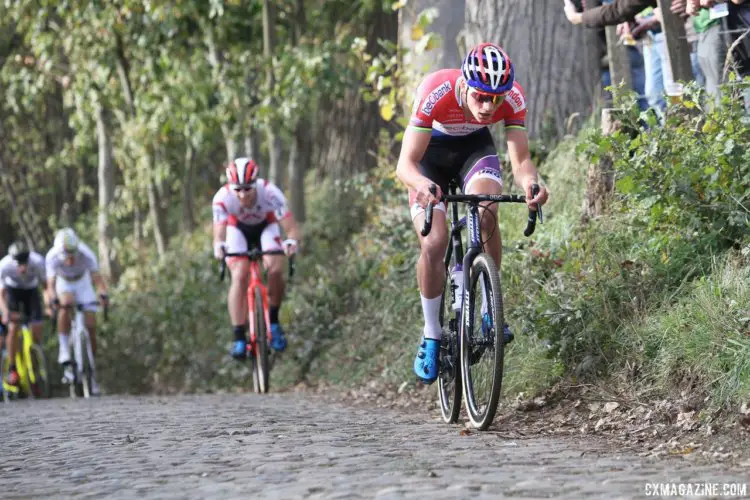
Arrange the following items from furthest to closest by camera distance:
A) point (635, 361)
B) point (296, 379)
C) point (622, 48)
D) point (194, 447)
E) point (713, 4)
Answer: point (296, 379)
point (622, 48)
point (713, 4)
point (635, 361)
point (194, 447)

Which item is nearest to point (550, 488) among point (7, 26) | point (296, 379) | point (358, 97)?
point (296, 379)

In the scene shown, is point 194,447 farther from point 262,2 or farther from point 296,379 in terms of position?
point 262,2

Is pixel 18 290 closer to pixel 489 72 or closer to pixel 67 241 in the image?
pixel 67 241

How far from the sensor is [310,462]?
6.02 meters

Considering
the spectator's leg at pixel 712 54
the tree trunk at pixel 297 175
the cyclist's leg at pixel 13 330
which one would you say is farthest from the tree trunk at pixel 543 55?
the cyclist's leg at pixel 13 330

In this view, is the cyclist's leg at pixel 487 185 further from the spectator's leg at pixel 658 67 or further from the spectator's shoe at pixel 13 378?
the spectator's shoe at pixel 13 378

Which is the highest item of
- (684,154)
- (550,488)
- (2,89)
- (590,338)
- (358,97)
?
(2,89)

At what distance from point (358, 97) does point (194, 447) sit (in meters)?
13.3

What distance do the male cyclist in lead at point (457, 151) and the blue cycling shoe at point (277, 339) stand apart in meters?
5.01

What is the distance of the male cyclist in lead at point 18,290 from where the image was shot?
18203 millimetres

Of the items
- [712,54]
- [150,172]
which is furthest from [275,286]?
[150,172]

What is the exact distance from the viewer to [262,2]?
17.5 meters

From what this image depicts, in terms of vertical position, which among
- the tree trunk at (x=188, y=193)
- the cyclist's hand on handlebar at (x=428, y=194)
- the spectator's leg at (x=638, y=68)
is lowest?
the cyclist's hand on handlebar at (x=428, y=194)

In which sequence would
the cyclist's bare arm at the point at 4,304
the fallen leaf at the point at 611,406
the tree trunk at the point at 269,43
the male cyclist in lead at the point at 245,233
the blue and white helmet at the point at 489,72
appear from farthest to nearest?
the cyclist's bare arm at the point at 4,304, the tree trunk at the point at 269,43, the male cyclist in lead at the point at 245,233, the fallen leaf at the point at 611,406, the blue and white helmet at the point at 489,72
